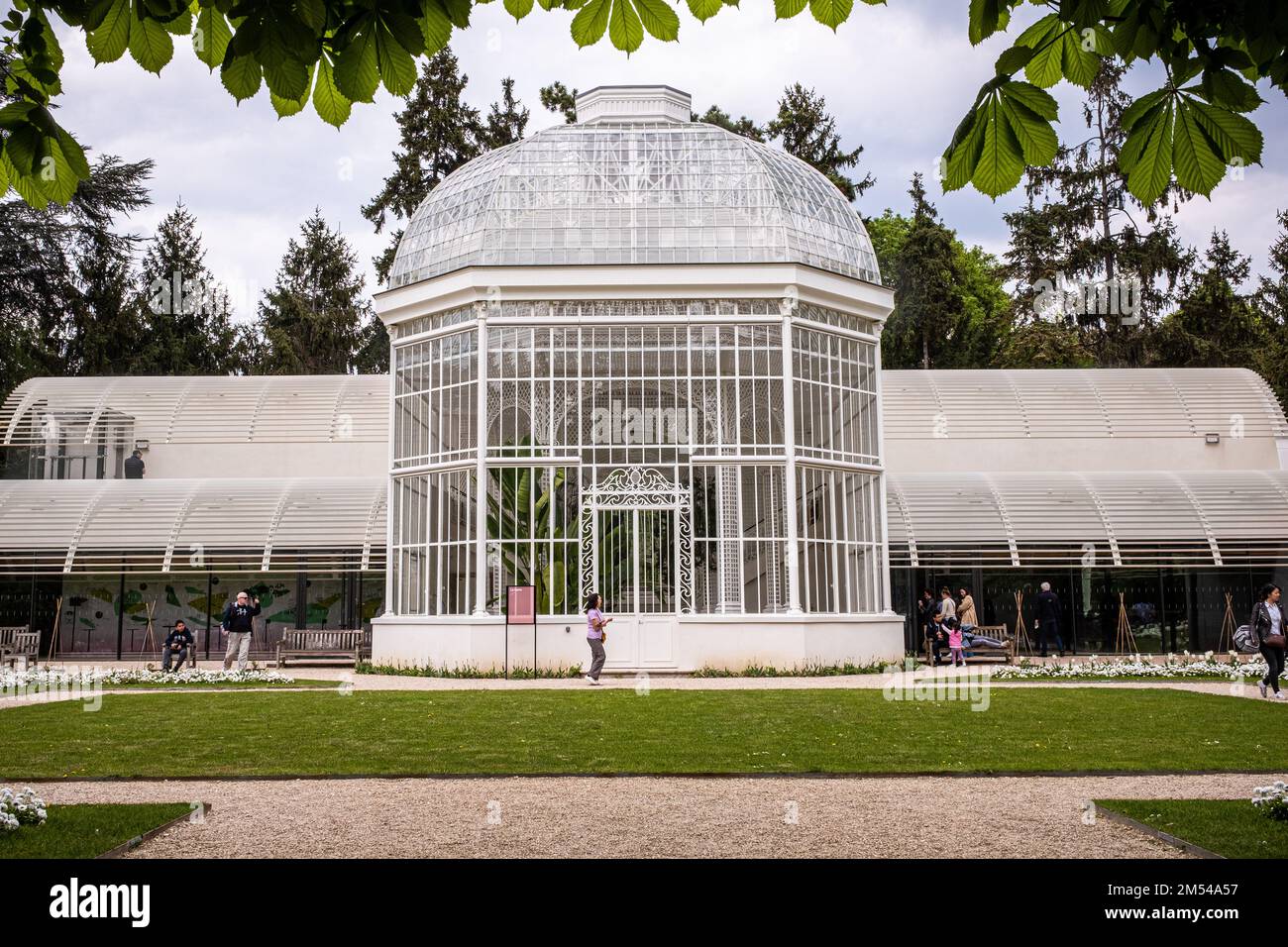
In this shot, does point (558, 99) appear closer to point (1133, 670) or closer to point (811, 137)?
point (811, 137)

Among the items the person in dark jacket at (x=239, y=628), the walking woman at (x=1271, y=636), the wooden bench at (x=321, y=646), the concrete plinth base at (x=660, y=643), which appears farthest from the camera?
the wooden bench at (x=321, y=646)

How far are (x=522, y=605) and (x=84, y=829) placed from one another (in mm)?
13666

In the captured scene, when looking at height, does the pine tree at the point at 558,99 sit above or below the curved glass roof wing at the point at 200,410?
above

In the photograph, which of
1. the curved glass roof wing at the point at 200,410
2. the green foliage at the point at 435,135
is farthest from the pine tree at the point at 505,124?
the curved glass roof wing at the point at 200,410

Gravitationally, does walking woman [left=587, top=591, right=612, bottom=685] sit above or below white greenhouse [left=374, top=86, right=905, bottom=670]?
below

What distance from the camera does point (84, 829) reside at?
7918mm

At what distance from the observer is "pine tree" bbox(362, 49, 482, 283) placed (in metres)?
49.0

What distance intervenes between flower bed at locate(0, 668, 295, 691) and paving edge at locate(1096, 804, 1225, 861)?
16161 millimetres

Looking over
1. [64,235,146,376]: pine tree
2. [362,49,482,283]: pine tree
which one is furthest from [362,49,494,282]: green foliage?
[64,235,146,376]: pine tree

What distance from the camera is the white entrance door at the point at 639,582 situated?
2261 centimetres

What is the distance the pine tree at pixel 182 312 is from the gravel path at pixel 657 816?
42.9 meters

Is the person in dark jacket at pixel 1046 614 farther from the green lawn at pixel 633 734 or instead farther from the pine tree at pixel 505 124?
the pine tree at pixel 505 124

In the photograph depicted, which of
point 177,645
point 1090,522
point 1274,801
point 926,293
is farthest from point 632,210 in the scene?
point 926,293

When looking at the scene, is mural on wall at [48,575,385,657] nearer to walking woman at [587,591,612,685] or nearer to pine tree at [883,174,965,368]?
walking woman at [587,591,612,685]
